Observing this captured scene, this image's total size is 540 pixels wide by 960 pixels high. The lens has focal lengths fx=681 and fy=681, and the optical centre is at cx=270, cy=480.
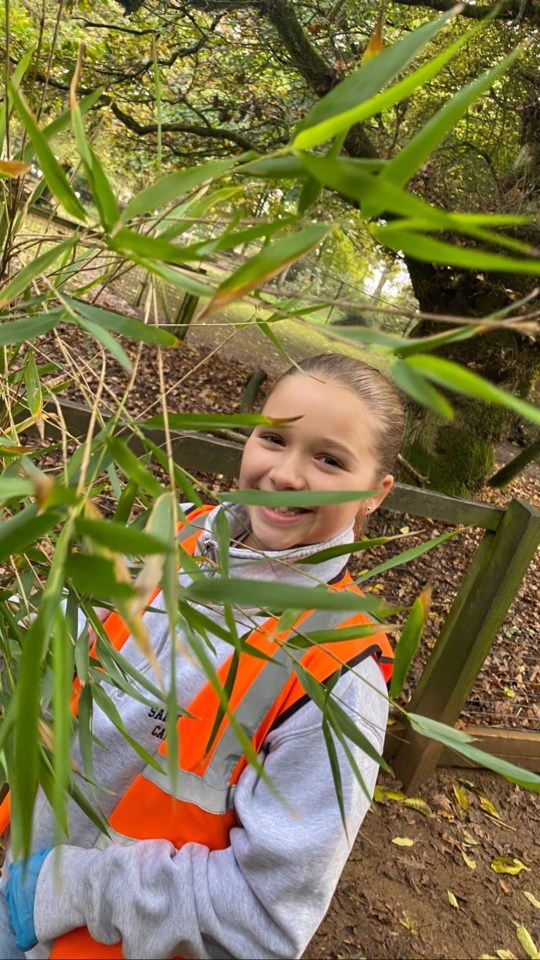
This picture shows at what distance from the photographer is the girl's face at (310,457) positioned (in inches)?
46.9

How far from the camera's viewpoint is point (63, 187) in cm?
56

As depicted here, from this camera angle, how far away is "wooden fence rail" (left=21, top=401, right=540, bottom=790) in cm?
251

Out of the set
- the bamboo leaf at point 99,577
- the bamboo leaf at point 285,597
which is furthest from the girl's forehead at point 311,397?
the bamboo leaf at point 99,577

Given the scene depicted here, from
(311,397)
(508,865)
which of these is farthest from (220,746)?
(508,865)

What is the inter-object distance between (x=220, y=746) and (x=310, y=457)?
0.53 m

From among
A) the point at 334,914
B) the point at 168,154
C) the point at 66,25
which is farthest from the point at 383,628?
the point at 168,154

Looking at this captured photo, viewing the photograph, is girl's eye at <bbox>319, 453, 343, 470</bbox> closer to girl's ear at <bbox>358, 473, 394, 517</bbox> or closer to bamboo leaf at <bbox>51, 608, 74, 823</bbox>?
girl's ear at <bbox>358, 473, 394, 517</bbox>

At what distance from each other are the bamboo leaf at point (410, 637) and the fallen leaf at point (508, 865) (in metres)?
2.43

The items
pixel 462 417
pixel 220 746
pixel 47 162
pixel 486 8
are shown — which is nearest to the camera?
pixel 47 162

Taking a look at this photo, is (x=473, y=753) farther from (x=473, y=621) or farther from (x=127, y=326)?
(x=473, y=621)

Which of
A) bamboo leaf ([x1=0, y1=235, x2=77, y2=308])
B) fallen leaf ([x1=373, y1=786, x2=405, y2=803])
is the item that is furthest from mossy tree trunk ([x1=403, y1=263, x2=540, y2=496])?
bamboo leaf ([x1=0, y1=235, x2=77, y2=308])

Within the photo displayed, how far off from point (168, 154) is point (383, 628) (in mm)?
6861

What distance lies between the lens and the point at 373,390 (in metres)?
1.32

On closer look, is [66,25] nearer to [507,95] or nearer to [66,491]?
[507,95]
